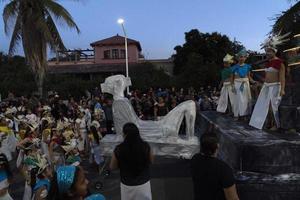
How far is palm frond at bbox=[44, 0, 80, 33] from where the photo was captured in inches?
941

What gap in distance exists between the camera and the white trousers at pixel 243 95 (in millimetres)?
10094

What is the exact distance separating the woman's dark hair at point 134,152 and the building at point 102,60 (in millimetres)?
44901

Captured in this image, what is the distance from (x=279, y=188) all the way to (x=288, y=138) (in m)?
1.07

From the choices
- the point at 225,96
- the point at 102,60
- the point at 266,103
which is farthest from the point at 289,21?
the point at 102,60

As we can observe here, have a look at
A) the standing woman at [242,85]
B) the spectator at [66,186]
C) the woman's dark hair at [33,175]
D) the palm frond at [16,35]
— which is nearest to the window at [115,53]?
the palm frond at [16,35]

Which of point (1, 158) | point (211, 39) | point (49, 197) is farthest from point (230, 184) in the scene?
point (211, 39)

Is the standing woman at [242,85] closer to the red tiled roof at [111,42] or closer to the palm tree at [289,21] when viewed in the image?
the palm tree at [289,21]

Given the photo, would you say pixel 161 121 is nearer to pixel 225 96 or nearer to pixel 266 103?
pixel 225 96

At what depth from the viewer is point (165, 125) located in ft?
37.7

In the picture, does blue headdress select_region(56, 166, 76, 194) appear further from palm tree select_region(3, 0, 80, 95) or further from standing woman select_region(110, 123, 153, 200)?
palm tree select_region(3, 0, 80, 95)

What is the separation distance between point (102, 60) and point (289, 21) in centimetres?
4163

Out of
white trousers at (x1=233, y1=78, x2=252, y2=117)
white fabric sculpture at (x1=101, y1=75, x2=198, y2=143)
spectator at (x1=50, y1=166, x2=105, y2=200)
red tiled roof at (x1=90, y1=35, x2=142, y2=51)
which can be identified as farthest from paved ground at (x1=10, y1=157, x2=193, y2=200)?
red tiled roof at (x1=90, y1=35, x2=142, y2=51)

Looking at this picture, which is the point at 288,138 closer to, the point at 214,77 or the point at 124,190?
the point at 124,190

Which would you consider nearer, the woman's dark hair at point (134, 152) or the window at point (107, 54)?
the woman's dark hair at point (134, 152)
